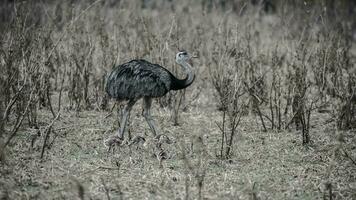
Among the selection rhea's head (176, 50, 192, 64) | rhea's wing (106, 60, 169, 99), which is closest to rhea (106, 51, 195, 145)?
rhea's wing (106, 60, 169, 99)

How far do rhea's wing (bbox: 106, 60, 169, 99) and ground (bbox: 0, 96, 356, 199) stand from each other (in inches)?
19.0

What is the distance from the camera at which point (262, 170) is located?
4.56 metres

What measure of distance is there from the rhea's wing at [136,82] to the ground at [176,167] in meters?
0.48

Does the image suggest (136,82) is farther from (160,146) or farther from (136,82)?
(160,146)

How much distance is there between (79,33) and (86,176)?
3550mm

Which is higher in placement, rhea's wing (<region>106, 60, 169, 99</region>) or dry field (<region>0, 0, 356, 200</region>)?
rhea's wing (<region>106, 60, 169, 99</region>)

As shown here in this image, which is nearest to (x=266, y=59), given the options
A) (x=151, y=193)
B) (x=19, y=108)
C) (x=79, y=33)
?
(x=79, y=33)

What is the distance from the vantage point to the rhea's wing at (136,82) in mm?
4785

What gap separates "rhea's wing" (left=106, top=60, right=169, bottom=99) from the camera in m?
4.79

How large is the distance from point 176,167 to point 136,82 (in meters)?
0.80

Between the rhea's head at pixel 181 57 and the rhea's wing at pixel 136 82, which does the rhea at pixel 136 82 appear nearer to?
the rhea's wing at pixel 136 82

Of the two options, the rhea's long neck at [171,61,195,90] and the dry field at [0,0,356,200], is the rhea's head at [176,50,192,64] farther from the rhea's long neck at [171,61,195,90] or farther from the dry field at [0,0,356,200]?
the dry field at [0,0,356,200]

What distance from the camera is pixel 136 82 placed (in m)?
4.78

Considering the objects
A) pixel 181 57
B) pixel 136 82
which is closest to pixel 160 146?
pixel 136 82
